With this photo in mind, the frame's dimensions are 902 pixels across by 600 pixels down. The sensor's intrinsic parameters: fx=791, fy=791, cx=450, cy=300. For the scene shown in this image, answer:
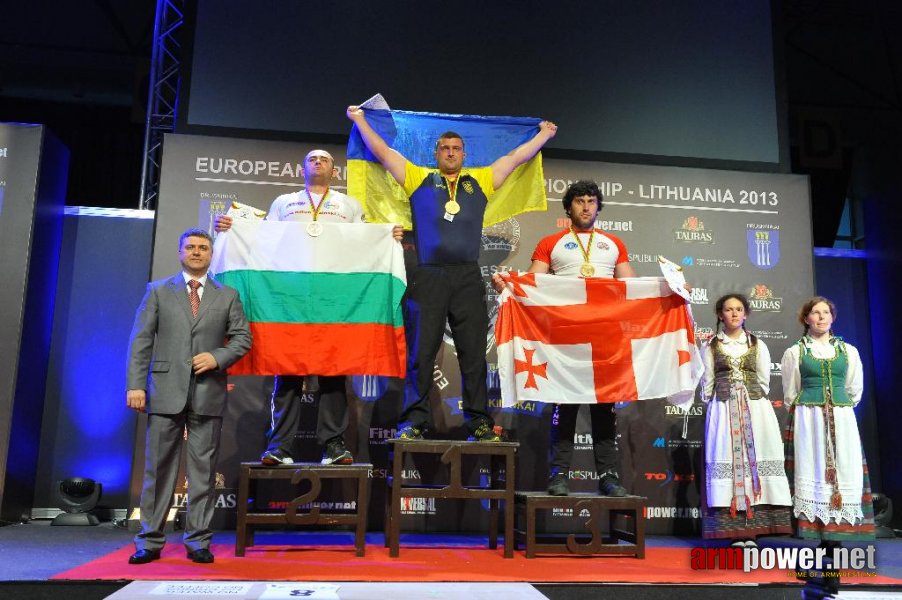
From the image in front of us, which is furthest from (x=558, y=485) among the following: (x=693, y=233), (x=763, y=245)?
(x=763, y=245)

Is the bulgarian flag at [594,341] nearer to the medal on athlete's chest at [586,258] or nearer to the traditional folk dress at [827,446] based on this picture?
the medal on athlete's chest at [586,258]

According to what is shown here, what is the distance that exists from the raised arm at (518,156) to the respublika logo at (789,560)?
231 cm

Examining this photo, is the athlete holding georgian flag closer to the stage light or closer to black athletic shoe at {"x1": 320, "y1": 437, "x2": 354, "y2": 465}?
black athletic shoe at {"x1": 320, "y1": 437, "x2": 354, "y2": 465}

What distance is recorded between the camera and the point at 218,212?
520 centimetres

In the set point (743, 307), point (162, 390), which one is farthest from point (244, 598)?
point (743, 307)

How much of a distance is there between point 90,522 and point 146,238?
1962 millimetres

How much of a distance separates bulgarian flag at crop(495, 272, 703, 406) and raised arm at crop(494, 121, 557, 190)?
0.68 meters

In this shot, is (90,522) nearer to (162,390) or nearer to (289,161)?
(162,390)

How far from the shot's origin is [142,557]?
3.57m

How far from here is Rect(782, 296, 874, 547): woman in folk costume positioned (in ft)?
14.3

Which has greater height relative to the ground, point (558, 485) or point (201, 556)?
point (558, 485)

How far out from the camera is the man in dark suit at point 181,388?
368cm

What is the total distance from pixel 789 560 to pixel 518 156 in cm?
264

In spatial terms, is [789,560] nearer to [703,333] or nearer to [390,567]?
[703,333]
